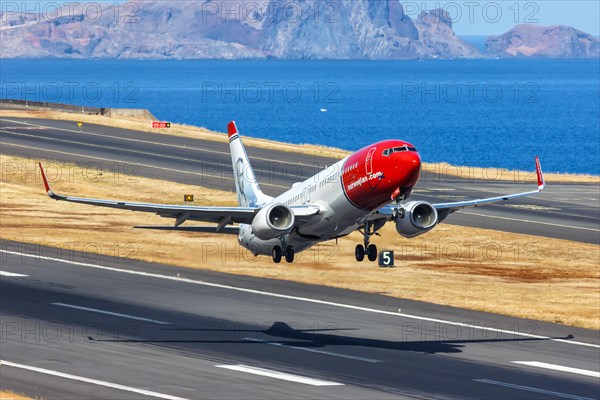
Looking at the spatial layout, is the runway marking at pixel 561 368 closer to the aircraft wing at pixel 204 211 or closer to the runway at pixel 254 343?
the runway at pixel 254 343

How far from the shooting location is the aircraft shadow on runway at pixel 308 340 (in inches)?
2608

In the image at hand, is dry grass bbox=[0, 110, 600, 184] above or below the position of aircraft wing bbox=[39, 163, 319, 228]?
above

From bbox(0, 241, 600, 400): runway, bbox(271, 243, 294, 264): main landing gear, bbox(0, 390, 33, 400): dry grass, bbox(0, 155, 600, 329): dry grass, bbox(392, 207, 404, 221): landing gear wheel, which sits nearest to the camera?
bbox(0, 390, 33, 400): dry grass

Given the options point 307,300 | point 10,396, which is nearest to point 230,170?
point 307,300

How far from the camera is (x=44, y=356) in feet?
204

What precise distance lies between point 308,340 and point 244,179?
1362 centimetres

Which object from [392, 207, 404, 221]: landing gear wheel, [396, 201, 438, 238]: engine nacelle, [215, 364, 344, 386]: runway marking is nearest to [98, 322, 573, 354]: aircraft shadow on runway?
[215, 364, 344, 386]: runway marking

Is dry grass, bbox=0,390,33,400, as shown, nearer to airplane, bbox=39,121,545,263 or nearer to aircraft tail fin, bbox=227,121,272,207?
airplane, bbox=39,121,545,263

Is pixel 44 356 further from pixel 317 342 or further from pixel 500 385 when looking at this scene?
pixel 500 385

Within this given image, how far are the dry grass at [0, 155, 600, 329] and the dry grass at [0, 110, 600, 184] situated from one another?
40.0 meters

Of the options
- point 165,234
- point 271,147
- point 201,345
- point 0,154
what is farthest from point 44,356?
point 271,147

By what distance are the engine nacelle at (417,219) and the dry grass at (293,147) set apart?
278 feet

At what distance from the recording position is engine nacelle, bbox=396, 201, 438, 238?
5731 cm

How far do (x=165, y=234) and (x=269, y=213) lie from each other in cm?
4647
